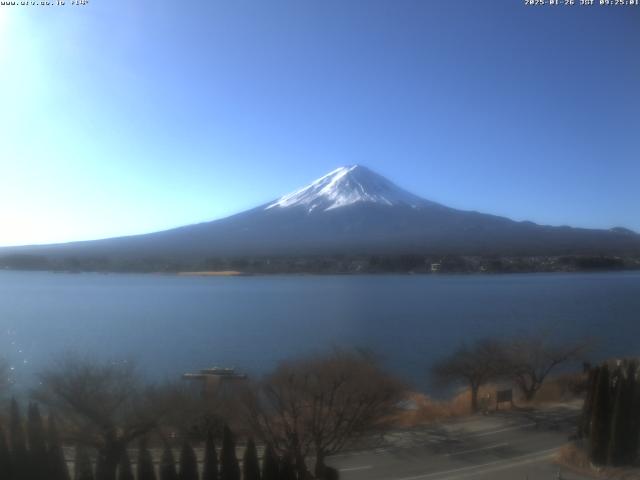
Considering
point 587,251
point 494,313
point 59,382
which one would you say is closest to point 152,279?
point 494,313

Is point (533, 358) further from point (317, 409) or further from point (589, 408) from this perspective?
point (317, 409)

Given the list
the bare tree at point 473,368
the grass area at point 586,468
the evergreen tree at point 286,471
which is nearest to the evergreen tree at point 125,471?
the evergreen tree at point 286,471

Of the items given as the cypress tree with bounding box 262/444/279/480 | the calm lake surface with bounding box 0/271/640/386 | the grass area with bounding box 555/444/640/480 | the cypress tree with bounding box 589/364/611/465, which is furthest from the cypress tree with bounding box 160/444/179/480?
the calm lake surface with bounding box 0/271/640/386

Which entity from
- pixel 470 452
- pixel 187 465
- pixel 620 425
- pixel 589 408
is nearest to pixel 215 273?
pixel 470 452

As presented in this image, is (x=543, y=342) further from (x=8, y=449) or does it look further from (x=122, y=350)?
(x=8, y=449)

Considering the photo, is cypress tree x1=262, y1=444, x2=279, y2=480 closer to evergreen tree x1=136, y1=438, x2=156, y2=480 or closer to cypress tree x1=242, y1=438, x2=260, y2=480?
cypress tree x1=242, y1=438, x2=260, y2=480

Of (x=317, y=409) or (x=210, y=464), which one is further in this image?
(x=317, y=409)
